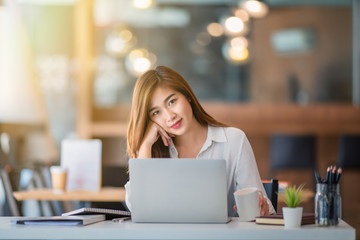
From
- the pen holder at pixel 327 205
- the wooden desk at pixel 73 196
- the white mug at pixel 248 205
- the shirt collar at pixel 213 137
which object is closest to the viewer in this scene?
the pen holder at pixel 327 205

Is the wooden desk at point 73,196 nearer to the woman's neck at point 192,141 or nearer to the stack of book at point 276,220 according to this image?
the woman's neck at point 192,141

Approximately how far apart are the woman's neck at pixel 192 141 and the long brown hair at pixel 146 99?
7 cm

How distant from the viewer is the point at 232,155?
2.45m

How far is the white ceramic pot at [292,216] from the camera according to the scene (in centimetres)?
170

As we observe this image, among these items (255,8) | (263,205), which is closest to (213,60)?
(255,8)

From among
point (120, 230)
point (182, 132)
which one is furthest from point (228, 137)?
point (120, 230)

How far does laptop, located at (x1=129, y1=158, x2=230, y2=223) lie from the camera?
1762 millimetres

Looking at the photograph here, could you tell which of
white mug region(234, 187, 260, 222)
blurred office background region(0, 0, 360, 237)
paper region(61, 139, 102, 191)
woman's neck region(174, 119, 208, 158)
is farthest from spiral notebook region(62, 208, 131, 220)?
blurred office background region(0, 0, 360, 237)

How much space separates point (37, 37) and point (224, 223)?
625cm

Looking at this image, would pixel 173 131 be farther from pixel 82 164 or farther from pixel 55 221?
pixel 82 164

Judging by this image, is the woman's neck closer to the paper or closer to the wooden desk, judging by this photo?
the wooden desk

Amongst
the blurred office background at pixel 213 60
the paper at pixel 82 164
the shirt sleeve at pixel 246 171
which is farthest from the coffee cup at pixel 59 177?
the blurred office background at pixel 213 60

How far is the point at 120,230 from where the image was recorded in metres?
1.62

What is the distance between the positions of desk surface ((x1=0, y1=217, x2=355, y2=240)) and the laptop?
4.3 inches
